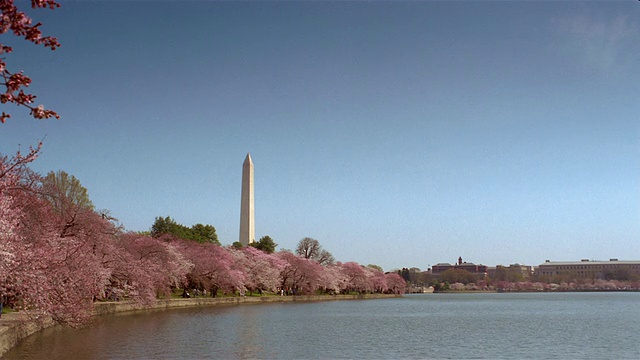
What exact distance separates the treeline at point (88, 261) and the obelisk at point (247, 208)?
4.35 meters

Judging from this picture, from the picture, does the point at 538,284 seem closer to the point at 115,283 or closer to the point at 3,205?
the point at 115,283

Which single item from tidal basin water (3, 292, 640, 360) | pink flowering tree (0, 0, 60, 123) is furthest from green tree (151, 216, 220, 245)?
pink flowering tree (0, 0, 60, 123)

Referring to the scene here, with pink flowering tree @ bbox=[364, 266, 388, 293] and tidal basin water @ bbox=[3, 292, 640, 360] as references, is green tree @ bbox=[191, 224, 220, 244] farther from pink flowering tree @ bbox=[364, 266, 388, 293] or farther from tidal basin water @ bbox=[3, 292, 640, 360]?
tidal basin water @ bbox=[3, 292, 640, 360]

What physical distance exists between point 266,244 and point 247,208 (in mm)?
7505

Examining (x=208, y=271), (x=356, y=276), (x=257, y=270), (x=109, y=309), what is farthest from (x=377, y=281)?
(x=109, y=309)

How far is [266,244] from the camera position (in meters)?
87.1

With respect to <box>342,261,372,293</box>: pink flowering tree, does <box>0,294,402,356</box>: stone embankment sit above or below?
below

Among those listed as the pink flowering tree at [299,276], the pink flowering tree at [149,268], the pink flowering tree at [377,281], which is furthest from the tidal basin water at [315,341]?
the pink flowering tree at [377,281]

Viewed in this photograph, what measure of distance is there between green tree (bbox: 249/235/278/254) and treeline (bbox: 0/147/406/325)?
331 mm

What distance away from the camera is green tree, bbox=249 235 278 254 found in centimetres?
8600

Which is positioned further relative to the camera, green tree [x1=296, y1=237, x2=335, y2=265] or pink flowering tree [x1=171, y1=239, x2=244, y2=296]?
green tree [x1=296, y1=237, x2=335, y2=265]

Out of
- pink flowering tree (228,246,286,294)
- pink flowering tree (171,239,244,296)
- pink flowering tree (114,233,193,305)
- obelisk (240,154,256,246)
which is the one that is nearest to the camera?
pink flowering tree (114,233,193,305)

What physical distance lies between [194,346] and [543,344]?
46.6 ft

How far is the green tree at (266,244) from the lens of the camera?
86000 millimetres
